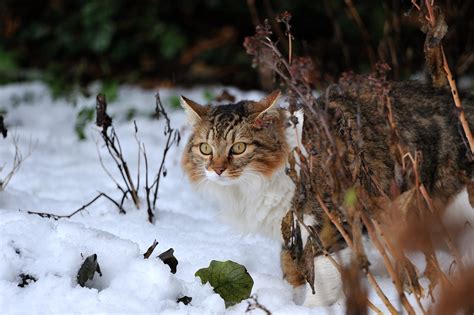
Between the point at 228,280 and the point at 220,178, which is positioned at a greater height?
the point at 220,178

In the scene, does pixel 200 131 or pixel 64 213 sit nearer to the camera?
pixel 200 131

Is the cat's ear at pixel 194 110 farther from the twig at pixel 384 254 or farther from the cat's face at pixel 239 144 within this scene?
the twig at pixel 384 254

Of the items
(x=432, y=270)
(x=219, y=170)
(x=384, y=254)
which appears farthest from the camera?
(x=219, y=170)

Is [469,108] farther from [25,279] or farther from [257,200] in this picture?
[25,279]

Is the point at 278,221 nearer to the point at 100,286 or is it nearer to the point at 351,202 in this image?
the point at 100,286

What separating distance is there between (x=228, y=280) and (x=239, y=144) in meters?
0.79

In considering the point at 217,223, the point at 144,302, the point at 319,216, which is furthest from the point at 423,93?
the point at 144,302

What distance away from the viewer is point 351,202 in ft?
7.80

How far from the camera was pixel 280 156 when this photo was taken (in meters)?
3.62

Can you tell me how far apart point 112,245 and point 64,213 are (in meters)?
1.07

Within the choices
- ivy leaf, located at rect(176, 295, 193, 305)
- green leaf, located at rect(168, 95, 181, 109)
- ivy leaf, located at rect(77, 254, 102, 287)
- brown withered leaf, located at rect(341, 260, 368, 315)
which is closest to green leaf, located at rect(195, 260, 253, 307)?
ivy leaf, located at rect(176, 295, 193, 305)

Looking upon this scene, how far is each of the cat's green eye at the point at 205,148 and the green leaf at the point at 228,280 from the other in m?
0.72

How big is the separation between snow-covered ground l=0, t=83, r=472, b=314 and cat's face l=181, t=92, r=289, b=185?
433 millimetres

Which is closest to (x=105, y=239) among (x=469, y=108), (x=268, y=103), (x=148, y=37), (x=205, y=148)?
(x=205, y=148)
